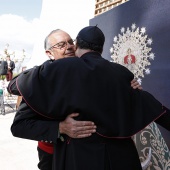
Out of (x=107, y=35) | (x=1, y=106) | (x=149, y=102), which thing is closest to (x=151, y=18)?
(x=107, y=35)

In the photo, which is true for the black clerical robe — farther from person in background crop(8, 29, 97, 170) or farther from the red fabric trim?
the red fabric trim

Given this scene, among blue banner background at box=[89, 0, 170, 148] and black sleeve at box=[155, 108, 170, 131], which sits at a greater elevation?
blue banner background at box=[89, 0, 170, 148]

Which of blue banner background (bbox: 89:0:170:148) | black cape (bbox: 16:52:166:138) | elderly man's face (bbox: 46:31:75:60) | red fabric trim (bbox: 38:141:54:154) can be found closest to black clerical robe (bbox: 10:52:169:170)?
black cape (bbox: 16:52:166:138)

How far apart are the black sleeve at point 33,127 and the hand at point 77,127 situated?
7 centimetres

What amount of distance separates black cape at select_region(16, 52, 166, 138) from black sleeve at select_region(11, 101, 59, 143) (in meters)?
0.06

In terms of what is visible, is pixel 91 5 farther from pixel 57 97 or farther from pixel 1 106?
pixel 57 97

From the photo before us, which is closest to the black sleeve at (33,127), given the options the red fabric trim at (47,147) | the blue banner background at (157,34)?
the red fabric trim at (47,147)

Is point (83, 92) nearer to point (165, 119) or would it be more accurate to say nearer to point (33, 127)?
point (33, 127)

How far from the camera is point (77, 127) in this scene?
1266 mm

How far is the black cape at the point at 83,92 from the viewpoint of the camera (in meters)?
1.26

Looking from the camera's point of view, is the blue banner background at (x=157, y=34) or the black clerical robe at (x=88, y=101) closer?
the black clerical robe at (x=88, y=101)

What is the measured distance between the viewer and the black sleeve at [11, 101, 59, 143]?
1305 mm

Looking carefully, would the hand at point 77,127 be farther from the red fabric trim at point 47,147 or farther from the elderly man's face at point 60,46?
the elderly man's face at point 60,46

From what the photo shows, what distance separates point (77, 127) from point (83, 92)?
0.18 meters
